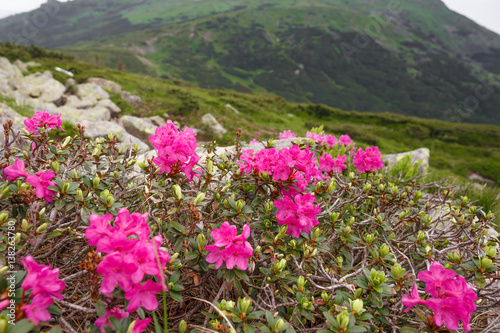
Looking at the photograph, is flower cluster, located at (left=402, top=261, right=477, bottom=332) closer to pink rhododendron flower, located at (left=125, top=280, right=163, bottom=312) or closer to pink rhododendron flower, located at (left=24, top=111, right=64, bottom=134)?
pink rhododendron flower, located at (left=125, top=280, right=163, bottom=312)

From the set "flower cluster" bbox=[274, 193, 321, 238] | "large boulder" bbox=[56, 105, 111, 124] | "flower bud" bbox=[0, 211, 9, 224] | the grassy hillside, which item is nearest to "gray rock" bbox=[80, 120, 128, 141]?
"large boulder" bbox=[56, 105, 111, 124]

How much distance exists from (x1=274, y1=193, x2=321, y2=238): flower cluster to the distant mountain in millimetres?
92360

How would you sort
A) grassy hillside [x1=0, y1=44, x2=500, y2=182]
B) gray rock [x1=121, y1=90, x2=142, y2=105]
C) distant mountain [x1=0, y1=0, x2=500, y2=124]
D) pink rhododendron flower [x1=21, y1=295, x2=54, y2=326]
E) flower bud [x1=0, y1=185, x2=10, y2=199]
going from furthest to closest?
distant mountain [x1=0, y1=0, x2=500, y2=124], grassy hillside [x1=0, y1=44, x2=500, y2=182], gray rock [x1=121, y1=90, x2=142, y2=105], flower bud [x1=0, y1=185, x2=10, y2=199], pink rhododendron flower [x1=21, y1=295, x2=54, y2=326]

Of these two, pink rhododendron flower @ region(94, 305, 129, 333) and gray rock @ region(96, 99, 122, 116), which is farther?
gray rock @ region(96, 99, 122, 116)

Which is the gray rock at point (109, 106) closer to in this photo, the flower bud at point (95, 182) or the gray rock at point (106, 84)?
the gray rock at point (106, 84)

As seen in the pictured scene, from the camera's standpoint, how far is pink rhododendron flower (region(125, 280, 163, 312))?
3.50ft

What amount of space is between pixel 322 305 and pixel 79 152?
8.30ft

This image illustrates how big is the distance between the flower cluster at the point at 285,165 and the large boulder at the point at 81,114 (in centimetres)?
842

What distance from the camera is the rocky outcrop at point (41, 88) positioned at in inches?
406

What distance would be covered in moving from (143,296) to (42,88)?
13.8 m

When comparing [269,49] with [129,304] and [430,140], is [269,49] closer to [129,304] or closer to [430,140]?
[430,140]

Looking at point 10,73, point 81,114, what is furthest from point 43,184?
point 10,73

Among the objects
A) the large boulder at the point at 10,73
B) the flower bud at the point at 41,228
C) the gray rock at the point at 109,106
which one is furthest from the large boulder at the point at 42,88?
the flower bud at the point at 41,228

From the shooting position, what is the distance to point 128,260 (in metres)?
1.00
